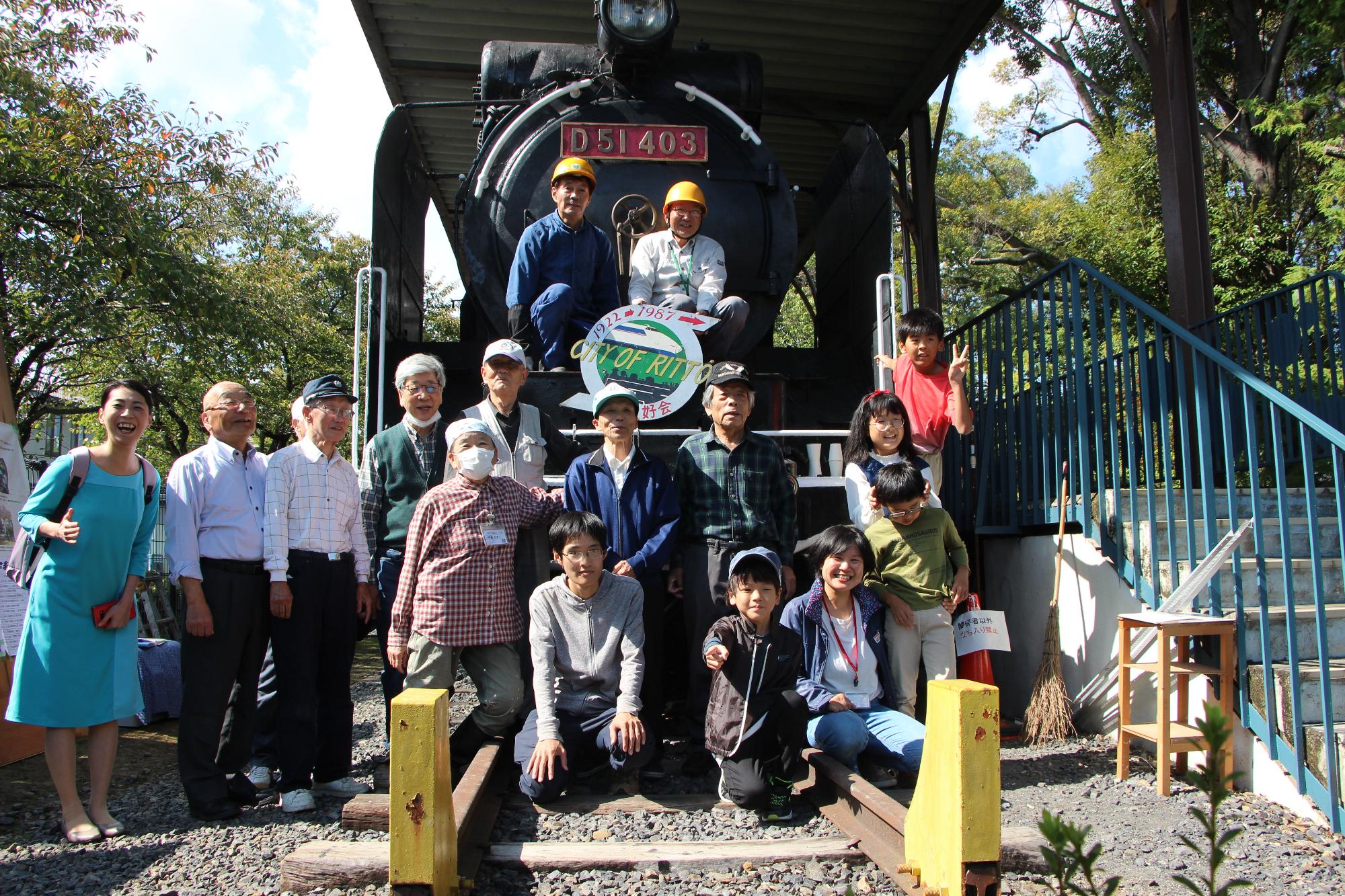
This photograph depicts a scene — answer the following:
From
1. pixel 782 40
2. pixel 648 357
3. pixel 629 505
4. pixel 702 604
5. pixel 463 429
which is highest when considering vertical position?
pixel 782 40

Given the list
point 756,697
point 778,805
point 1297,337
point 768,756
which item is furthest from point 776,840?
point 1297,337

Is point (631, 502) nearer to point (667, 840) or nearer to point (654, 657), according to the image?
point (654, 657)

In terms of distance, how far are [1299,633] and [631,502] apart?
2.80 meters

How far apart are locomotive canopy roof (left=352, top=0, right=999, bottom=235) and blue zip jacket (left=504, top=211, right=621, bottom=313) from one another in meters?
2.80

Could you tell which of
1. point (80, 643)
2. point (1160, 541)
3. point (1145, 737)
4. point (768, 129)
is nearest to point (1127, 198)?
point (768, 129)

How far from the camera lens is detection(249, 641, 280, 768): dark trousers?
3.92 meters

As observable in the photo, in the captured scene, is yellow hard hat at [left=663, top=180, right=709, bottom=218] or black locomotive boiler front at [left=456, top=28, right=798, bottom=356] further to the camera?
black locomotive boiler front at [left=456, top=28, right=798, bottom=356]

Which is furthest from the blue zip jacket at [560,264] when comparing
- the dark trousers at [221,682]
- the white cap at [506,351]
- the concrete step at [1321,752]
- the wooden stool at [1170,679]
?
the concrete step at [1321,752]

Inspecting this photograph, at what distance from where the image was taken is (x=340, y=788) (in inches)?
147

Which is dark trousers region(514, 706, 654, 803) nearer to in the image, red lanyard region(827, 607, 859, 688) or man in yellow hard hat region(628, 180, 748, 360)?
red lanyard region(827, 607, 859, 688)

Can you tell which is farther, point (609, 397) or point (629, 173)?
point (629, 173)

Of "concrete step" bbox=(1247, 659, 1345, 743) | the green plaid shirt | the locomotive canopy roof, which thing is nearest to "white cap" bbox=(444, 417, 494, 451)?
the green plaid shirt

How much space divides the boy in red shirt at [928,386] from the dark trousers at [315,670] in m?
2.65

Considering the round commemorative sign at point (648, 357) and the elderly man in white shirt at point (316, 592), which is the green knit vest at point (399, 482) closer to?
the elderly man in white shirt at point (316, 592)
